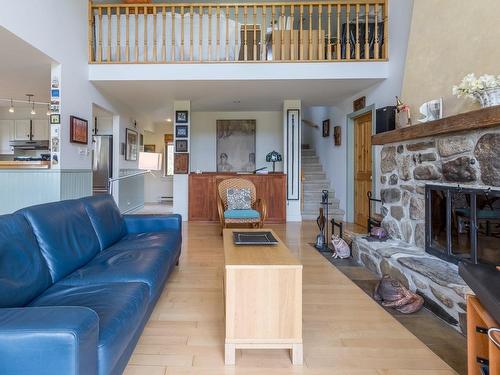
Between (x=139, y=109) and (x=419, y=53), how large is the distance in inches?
234

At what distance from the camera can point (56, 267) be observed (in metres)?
1.76

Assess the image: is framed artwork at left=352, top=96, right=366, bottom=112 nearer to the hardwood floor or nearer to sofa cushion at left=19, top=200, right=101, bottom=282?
the hardwood floor

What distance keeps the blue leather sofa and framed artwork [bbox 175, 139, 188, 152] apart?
3383 millimetres

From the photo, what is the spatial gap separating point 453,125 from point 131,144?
6.45 meters

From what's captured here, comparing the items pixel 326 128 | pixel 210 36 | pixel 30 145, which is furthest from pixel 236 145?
pixel 30 145

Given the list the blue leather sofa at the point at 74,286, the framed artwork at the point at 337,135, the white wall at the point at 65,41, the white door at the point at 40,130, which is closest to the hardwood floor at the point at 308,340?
the blue leather sofa at the point at 74,286

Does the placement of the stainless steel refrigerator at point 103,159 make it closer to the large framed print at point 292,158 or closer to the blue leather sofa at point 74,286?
the large framed print at point 292,158

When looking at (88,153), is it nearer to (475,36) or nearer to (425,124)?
(425,124)

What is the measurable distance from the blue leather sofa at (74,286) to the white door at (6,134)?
5863mm

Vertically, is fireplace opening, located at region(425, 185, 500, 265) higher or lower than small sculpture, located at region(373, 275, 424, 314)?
higher

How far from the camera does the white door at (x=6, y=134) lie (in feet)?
22.3

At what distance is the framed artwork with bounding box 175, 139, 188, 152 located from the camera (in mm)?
6121

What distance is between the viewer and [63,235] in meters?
1.93

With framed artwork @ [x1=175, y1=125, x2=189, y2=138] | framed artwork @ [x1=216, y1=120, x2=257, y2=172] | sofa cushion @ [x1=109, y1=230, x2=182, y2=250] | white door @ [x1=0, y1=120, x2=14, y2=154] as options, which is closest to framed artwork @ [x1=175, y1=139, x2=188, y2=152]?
framed artwork @ [x1=175, y1=125, x2=189, y2=138]
